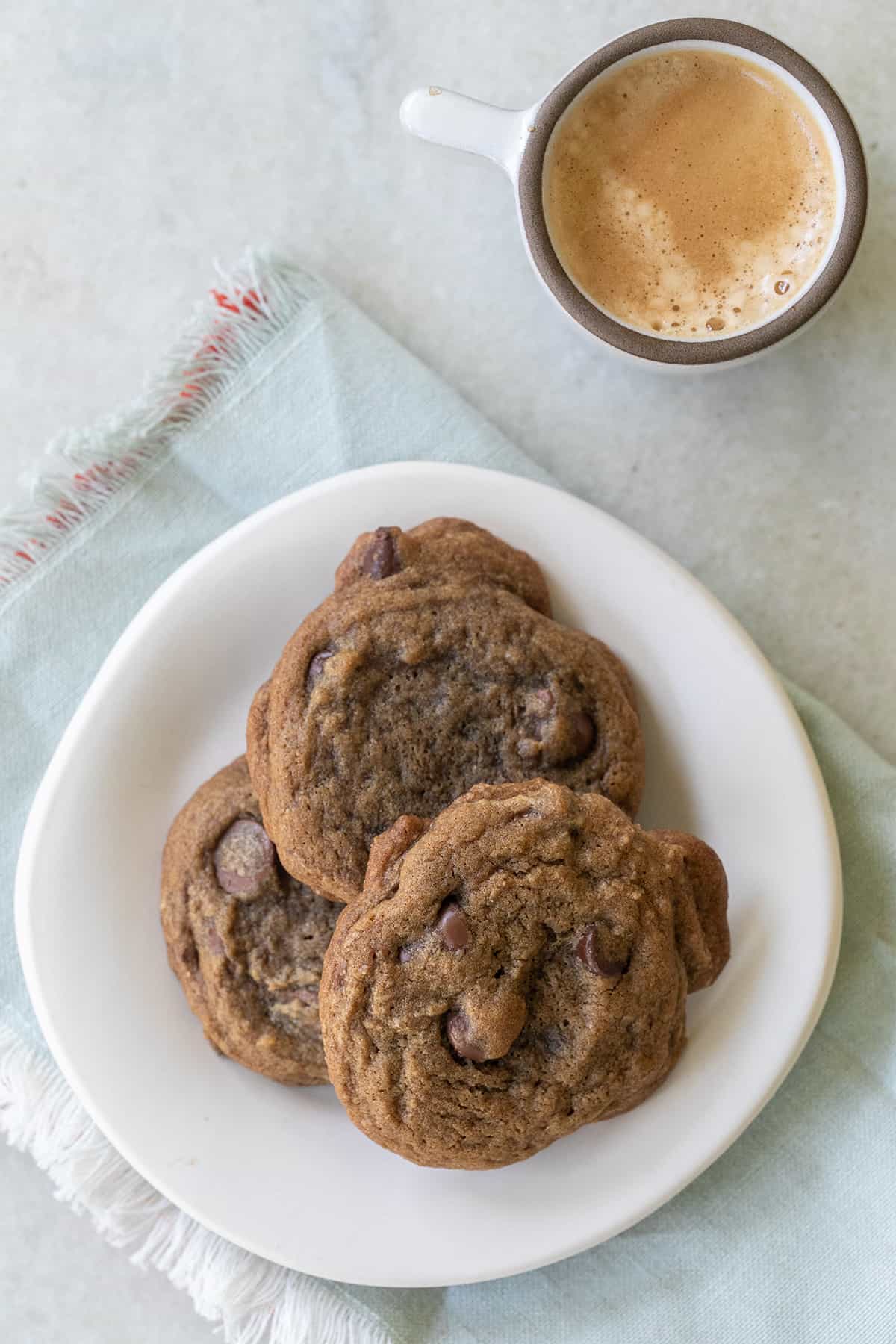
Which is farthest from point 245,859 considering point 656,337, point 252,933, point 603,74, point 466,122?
point 603,74

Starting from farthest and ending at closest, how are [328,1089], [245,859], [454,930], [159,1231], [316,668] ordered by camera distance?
[159,1231]
[328,1089]
[245,859]
[316,668]
[454,930]

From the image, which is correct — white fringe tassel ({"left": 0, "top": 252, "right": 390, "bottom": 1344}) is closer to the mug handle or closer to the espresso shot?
the mug handle

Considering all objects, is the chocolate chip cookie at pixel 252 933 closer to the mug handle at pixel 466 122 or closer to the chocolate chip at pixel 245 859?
the chocolate chip at pixel 245 859

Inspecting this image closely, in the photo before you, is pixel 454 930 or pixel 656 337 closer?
pixel 454 930

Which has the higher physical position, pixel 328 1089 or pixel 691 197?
pixel 691 197

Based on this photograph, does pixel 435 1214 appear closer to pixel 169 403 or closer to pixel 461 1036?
pixel 461 1036

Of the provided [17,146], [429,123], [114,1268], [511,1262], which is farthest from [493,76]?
[114,1268]

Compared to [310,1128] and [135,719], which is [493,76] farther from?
[310,1128]
